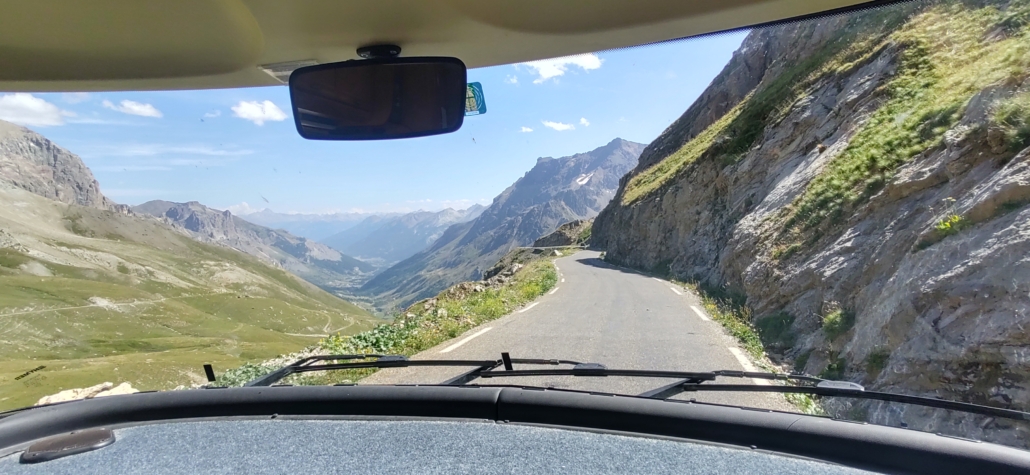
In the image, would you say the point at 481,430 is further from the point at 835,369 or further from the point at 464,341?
the point at 464,341

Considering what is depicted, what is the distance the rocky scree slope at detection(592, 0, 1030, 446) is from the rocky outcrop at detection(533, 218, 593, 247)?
7127 centimetres

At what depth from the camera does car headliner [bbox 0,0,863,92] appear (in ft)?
8.59

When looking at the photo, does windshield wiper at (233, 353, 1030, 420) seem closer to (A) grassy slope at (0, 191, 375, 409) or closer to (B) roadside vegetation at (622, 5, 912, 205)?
(B) roadside vegetation at (622, 5, 912, 205)

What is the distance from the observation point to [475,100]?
3.46 metres

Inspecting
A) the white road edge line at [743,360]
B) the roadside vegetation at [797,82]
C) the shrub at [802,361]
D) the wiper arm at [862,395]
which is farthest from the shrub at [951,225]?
the roadside vegetation at [797,82]

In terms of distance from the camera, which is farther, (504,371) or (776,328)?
(776,328)

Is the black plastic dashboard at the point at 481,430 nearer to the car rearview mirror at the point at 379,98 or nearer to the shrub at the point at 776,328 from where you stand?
the car rearview mirror at the point at 379,98

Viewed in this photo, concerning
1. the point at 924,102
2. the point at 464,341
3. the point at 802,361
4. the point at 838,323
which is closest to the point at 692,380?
the point at 802,361

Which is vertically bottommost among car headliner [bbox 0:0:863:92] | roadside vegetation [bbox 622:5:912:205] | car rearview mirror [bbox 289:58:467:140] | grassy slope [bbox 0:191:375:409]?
grassy slope [bbox 0:191:375:409]

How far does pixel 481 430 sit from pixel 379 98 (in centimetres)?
189

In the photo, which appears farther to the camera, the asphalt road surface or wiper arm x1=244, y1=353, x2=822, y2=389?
the asphalt road surface

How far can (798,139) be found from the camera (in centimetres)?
2002

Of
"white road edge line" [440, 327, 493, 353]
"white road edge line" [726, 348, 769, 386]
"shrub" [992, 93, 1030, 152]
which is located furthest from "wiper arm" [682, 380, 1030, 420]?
"white road edge line" [440, 327, 493, 353]

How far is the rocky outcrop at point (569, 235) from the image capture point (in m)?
96.2
